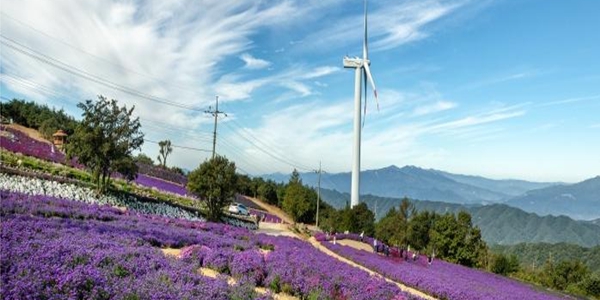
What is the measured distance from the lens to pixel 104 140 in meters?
31.4

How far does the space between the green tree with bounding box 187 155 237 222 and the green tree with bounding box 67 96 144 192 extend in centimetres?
493

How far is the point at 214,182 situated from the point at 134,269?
86.2 ft

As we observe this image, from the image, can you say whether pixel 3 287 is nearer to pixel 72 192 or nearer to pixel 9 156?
pixel 72 192

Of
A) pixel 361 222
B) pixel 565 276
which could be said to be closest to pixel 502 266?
pixel 565 276

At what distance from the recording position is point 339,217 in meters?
56.3

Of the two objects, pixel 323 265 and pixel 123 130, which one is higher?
pixel 123 130

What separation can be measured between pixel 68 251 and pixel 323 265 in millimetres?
9181

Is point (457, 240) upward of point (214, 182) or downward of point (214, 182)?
downward

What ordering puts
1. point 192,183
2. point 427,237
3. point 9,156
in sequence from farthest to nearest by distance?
point 427,237 < point 192,183 < point 9,156

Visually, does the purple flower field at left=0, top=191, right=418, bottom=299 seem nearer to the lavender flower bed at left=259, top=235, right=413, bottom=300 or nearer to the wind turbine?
the lavender flower bed at left=259, top=235, right=413, bottom=300

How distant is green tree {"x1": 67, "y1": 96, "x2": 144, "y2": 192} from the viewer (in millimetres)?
30734

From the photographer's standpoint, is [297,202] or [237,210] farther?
[297,202]

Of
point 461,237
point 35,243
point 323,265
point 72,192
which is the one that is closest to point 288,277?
point 323,265

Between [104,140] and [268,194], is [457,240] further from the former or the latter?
[268,194]
